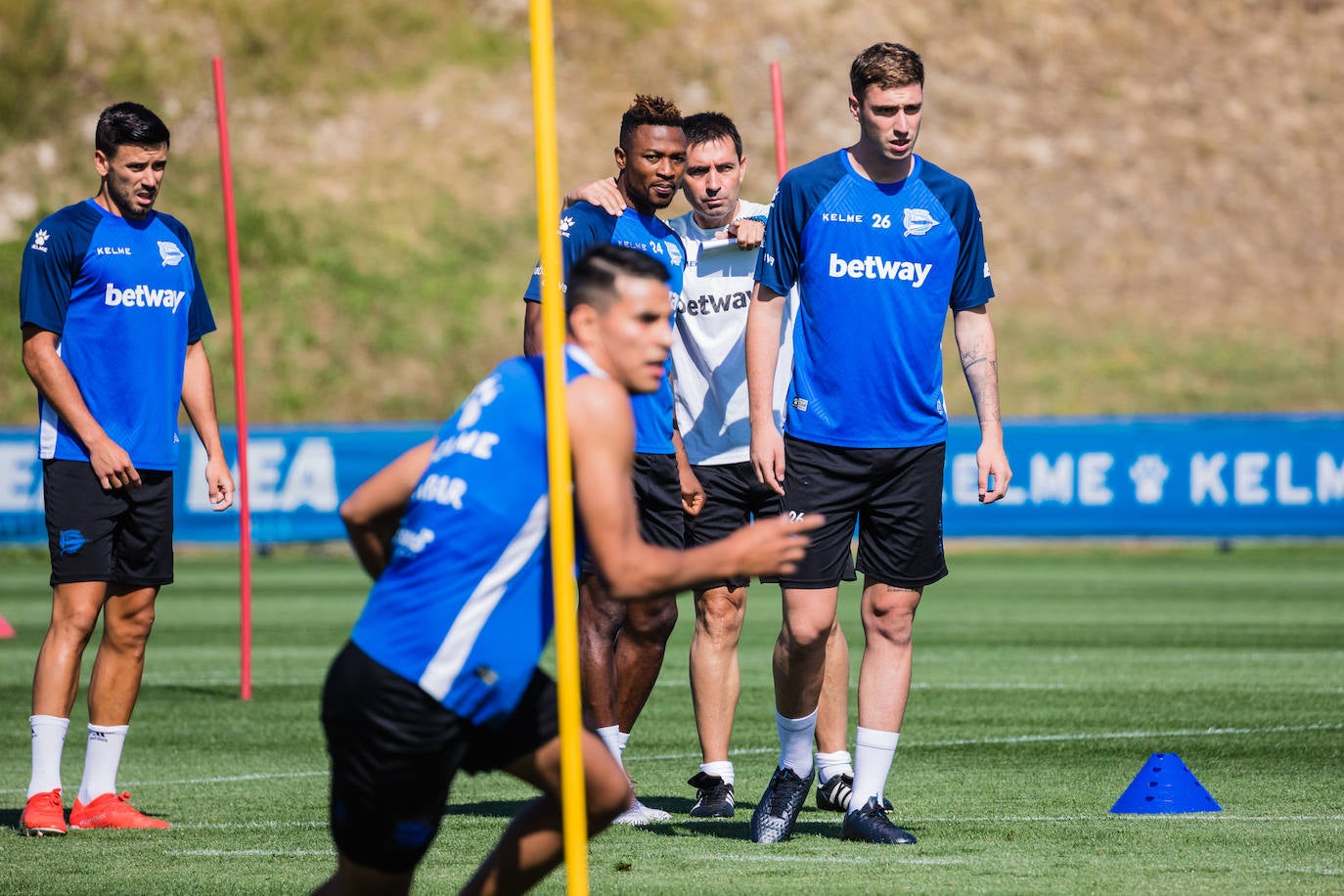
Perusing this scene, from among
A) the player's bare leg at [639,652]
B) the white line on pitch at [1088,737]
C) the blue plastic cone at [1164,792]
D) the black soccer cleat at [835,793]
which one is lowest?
the white line on pitch at [1088,737]

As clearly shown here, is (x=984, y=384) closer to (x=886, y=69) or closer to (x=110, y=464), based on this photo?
(x=886, y=69)

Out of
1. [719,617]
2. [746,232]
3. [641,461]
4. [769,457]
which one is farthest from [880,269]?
[719,617]

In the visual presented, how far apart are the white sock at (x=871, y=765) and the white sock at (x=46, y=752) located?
2825mm

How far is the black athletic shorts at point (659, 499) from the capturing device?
7.25m

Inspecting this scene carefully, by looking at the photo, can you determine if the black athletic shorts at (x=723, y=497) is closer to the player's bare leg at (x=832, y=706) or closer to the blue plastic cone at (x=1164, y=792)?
the player's bare leg at (x=832, y=706)

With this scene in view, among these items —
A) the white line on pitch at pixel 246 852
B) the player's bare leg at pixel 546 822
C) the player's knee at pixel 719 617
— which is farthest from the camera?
the player's knee at pixel 719 617

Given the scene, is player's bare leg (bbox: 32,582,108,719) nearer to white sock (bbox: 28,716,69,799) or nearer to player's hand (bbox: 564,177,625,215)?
white sock (bbox: 28,716,69,799)

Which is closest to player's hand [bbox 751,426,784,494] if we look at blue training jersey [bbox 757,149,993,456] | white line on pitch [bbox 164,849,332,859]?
blue training jersey [bbox 757,149,993,456]

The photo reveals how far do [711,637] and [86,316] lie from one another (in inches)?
103

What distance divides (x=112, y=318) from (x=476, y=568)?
10.9 ft

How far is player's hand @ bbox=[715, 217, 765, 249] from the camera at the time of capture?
24.8 feet

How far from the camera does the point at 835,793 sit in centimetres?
743

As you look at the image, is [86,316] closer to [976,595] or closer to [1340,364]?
[976,595]

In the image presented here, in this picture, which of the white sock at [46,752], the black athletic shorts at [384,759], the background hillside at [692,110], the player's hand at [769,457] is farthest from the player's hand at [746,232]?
the background hillside at [692,110]
